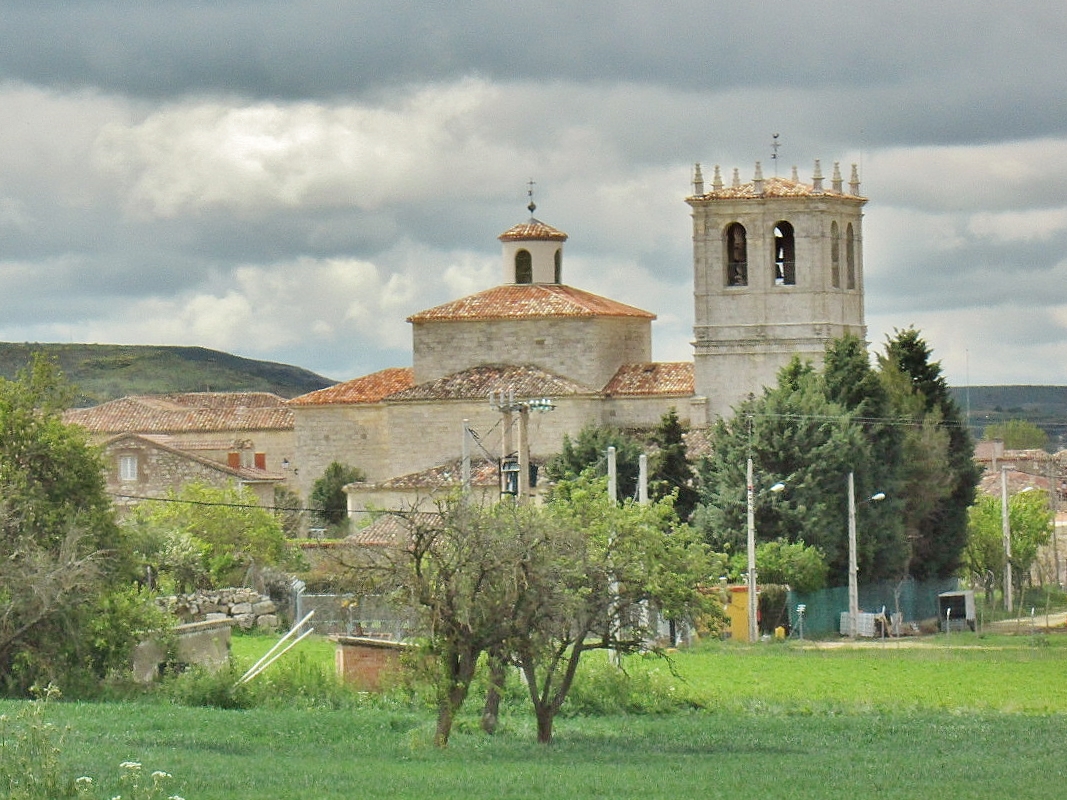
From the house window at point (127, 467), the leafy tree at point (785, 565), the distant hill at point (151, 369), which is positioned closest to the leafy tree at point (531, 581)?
the leafy tree at point (785, 565)

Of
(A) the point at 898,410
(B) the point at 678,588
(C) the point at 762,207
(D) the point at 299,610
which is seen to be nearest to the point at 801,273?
(C) the point at 762,207

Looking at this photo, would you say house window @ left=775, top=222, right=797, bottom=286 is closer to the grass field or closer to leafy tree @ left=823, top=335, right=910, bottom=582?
leafy tree @ left=823, top=335, right=910, bottom=582

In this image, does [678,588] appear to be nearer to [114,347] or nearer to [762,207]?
[762,207]

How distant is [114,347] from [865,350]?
374 feet

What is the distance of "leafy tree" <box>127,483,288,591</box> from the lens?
1943 inches

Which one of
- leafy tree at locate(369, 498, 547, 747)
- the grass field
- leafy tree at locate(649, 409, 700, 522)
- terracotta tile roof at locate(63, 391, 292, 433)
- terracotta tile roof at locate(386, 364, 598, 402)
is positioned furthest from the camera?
terracotta tile roof at locate(63, 391, 292, 433)

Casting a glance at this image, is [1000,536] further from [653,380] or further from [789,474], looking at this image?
[789,474]

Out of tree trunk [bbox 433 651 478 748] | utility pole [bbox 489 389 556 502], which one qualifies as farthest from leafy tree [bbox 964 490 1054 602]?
tree trunk [bbox 433 651 478 748]

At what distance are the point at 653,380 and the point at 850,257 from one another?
7328 mm

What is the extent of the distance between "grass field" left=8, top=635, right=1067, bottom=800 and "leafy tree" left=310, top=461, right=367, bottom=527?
2561 cm

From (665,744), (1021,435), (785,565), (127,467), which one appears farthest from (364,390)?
(1021,435)

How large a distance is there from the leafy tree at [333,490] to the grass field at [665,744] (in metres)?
25.6

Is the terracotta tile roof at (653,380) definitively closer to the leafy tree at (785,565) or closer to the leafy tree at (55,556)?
the leafy tree at (785,565)

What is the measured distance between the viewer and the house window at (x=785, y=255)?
66125 millimetres
